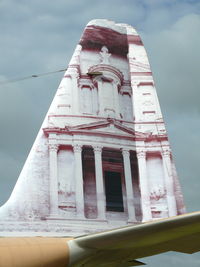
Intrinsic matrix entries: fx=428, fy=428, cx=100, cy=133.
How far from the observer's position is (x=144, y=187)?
313 inches

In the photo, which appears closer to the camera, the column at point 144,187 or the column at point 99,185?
the column at point 99,185

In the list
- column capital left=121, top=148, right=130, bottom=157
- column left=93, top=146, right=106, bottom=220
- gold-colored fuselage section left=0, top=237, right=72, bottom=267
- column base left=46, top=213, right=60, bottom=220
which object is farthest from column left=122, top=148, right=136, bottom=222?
gold-colored fuselage section left=0, top=237, right=72, bottom=267

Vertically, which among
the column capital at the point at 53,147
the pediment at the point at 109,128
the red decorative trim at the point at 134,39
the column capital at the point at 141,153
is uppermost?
the red decorative trim at the point at 134,39

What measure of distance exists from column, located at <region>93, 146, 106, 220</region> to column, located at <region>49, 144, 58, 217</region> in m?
0.74

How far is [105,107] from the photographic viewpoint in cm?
830

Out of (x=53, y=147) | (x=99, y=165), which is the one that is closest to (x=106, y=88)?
(x=99, y=165)

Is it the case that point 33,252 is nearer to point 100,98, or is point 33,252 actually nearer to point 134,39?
point 100,98

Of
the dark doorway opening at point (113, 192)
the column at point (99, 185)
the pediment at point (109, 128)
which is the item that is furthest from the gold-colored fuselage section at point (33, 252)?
the pediment at point (109, 128)

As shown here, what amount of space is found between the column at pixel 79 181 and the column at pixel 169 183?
171cm

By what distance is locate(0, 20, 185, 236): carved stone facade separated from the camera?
700cm

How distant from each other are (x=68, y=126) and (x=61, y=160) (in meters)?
0.67

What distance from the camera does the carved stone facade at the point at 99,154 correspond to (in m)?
7.00

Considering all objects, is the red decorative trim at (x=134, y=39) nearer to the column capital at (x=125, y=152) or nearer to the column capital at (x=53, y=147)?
the column capital at (x=125, y=152)

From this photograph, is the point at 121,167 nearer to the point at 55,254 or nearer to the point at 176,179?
the point at 176,179
